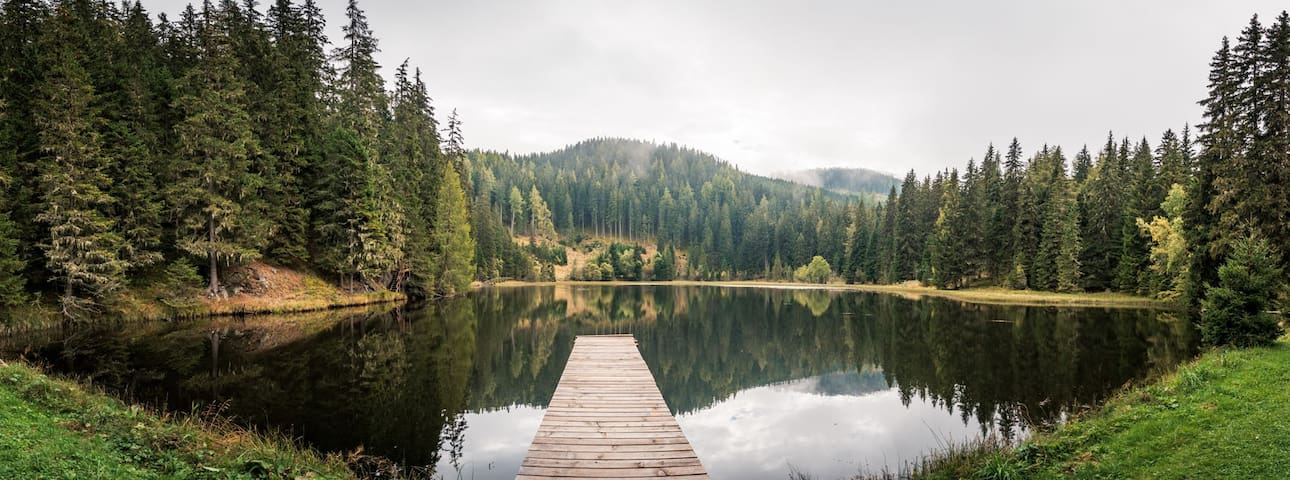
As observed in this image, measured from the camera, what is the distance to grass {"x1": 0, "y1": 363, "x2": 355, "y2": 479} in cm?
574

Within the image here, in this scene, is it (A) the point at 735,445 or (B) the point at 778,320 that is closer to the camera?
(A) the point at 735,445

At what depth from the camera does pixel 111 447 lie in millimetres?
6441

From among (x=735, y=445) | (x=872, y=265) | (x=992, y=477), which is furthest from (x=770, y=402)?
(x=872, y=265)

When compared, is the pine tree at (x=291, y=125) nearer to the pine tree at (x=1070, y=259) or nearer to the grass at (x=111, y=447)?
the grass at (x=111, y=447)

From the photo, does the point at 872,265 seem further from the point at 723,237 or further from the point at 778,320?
the point at 778,320

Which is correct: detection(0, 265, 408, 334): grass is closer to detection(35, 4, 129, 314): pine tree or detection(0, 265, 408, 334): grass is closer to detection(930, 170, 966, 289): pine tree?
detection(35, 4, 129, 314): pine tree

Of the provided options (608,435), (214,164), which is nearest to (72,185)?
(214,164)

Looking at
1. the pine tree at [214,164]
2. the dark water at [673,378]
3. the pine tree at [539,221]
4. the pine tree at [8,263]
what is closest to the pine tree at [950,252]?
the dark water at [673,378]

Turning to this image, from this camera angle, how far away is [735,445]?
11711 mm

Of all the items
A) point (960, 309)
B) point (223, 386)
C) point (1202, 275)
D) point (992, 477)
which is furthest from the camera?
point (960, 309)

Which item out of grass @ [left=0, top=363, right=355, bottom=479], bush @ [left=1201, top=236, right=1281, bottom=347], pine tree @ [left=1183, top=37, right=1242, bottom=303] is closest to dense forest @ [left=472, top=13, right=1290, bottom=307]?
pine tree @ [left=1183, top=37, right=1242, bottom=303]

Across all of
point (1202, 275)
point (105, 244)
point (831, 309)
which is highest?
point (105, 244)

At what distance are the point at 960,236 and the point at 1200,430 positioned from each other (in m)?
64.0

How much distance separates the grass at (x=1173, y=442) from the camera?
6.44 metres
